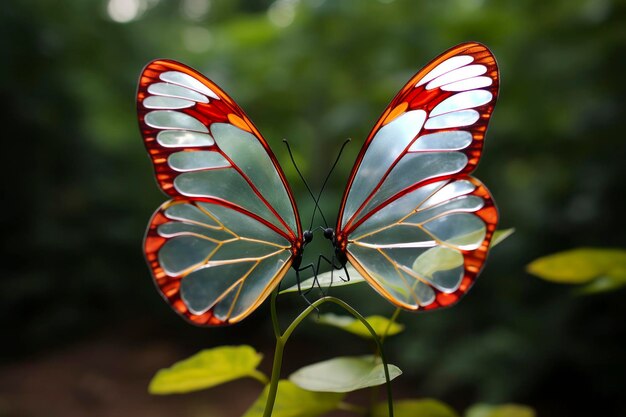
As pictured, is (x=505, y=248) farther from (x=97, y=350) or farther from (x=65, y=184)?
(x=65, y=184)

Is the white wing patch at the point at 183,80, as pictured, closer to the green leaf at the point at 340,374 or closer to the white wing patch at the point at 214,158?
the white wing patch at the point at 214,158

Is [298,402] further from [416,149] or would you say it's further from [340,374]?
[416,149]

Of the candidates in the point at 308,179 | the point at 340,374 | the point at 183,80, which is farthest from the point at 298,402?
the point at 308,179

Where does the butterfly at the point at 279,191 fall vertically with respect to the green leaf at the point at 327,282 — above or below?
above

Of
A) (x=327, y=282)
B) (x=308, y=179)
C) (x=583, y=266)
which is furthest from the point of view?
(x=308, y=179)

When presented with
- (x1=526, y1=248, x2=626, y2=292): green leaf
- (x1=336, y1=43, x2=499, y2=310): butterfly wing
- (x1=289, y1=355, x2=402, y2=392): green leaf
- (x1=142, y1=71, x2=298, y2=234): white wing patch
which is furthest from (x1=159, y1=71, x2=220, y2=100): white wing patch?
(x1=526, y1=248, x2=626, y2=292): green leaf

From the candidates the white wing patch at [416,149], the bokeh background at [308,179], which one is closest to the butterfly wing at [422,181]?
the white wing patch at [416,149]
